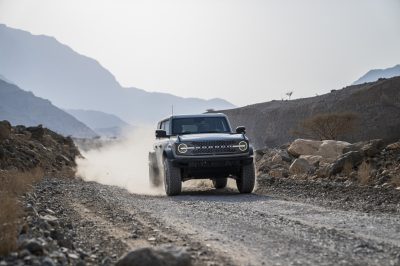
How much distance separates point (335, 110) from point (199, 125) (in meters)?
44.9

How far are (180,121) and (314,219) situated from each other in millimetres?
6285

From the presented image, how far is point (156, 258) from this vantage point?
4.14m

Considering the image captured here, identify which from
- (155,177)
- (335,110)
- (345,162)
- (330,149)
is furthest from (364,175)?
(335,110)

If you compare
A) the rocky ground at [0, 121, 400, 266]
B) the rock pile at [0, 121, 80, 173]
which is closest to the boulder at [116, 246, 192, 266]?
the rocky ground at [0, 121, 400, 266]

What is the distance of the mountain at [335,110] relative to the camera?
47031 millimetres

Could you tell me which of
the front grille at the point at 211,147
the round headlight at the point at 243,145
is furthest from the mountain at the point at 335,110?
the front grille at the point at 211,147

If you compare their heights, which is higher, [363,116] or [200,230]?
[363,116]

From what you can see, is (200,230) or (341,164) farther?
(341,164)

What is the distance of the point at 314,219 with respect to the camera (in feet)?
24.2

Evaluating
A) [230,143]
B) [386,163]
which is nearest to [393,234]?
[230,143]

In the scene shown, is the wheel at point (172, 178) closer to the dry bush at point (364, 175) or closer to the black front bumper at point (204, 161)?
the black front bumper at point (204, 161)

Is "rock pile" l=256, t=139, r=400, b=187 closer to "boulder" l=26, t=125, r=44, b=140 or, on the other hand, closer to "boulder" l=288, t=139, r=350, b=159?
"boulder" l=288, t=139, r=350, b=159

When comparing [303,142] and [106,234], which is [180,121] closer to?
[106,234]

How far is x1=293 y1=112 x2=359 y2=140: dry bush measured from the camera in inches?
1786
